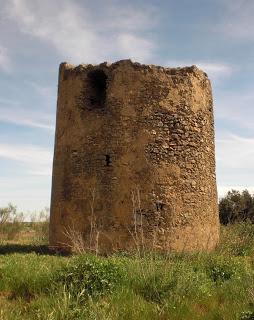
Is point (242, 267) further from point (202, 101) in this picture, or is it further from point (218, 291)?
point (202, 101)

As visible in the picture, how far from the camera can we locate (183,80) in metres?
10.8

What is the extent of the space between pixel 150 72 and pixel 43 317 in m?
6.63

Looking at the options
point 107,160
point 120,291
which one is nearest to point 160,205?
point 107,160

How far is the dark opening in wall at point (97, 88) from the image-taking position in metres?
10.9

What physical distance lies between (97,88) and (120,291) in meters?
6.05

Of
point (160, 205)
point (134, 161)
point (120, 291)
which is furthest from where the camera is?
point (134, 161)

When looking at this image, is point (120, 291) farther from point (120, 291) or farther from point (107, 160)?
point (107, 160)

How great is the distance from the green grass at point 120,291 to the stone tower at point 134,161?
2483 mm

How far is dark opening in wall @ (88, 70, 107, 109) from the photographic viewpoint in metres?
10.9

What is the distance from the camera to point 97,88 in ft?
36.5

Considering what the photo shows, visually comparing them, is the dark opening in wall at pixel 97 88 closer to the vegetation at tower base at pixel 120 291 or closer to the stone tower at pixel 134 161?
the stone tower at pixel 134 161

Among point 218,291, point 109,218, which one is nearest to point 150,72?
point 109,218

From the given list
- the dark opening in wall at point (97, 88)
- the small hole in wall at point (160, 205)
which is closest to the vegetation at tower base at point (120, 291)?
the small hole in wall at point (160, 205)

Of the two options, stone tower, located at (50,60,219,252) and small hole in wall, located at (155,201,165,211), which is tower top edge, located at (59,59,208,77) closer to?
stone tower, located at (50,60,219,252)
